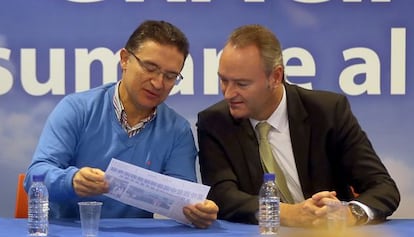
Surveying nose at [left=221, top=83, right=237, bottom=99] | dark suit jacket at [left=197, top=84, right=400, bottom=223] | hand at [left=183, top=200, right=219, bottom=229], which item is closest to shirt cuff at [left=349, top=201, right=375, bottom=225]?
dark suit jacket at [left=197, top=84, right=400, bottom=223]

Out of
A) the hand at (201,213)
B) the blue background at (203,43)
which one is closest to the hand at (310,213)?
the hand at (201,213)

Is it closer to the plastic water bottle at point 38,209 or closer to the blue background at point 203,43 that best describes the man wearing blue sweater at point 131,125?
the plastic water bottle at point 38,209

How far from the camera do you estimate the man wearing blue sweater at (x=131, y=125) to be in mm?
2668

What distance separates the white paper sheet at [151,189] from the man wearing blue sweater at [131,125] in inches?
14.6

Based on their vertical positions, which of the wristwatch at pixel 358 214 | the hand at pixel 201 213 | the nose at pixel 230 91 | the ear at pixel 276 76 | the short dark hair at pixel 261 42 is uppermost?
the short dark hair at pixel 261 42

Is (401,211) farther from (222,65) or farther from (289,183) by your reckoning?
(222,65)

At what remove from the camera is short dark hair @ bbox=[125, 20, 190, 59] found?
268cm

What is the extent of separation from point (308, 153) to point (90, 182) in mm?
949

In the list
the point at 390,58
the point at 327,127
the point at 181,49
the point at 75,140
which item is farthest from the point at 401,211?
the point at 75,140

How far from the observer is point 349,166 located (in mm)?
2777

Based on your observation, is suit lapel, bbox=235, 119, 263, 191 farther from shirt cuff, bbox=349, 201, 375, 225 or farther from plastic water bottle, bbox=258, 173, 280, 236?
shirt cuff, bbox=349, 201, 375, 225

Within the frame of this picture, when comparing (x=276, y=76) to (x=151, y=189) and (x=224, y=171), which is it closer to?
(x=224, y=171)

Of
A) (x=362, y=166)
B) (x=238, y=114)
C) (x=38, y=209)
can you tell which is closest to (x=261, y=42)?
(x=238, y=114)

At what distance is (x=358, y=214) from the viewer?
2.46 m
